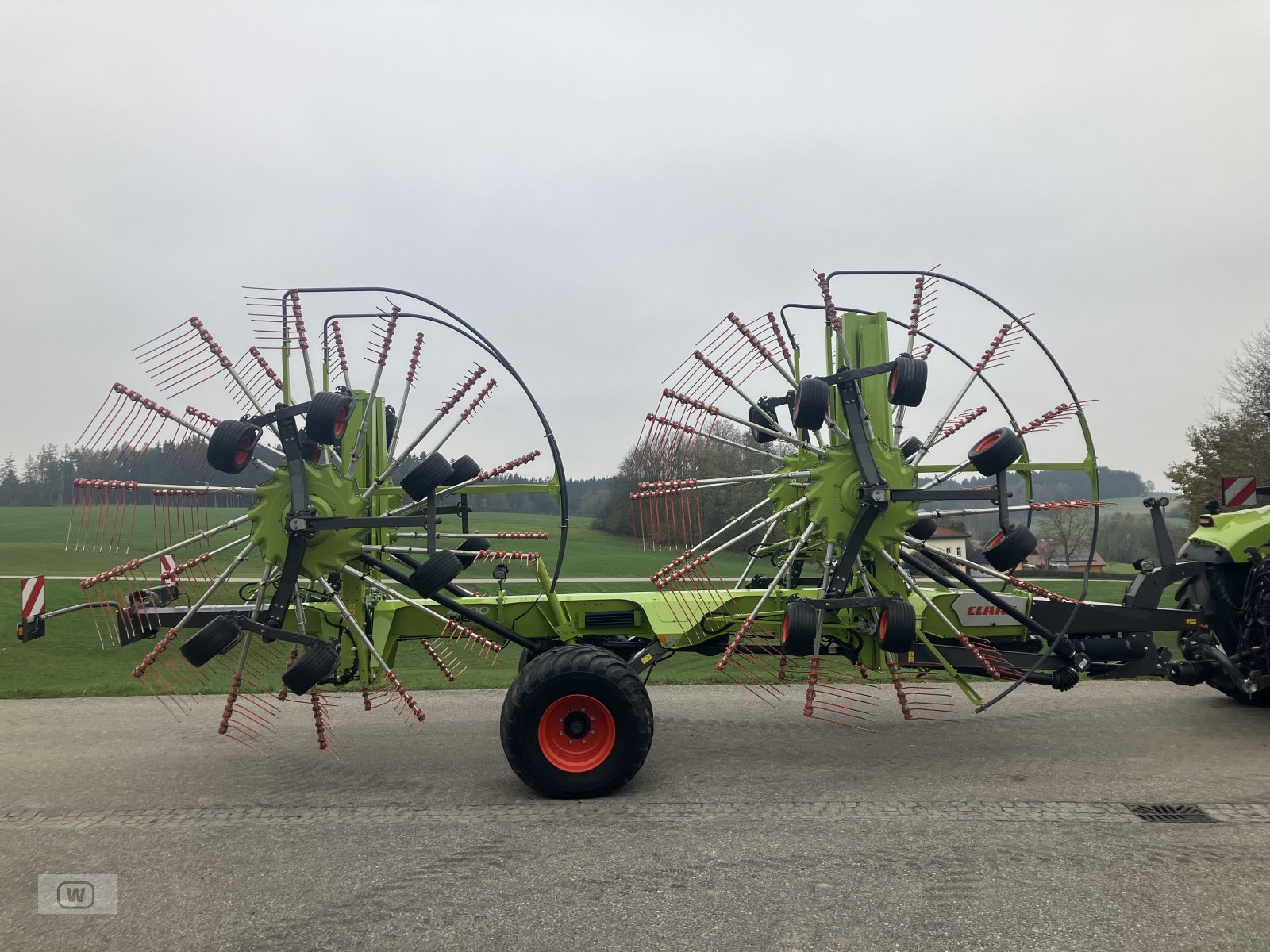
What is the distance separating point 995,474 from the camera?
230 inches

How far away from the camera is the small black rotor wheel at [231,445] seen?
201 inches

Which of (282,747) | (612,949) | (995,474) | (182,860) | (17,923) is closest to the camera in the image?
(612,949)

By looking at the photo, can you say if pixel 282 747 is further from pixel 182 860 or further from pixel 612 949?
pixel 612 949

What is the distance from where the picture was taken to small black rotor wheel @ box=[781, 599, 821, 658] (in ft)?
18.2

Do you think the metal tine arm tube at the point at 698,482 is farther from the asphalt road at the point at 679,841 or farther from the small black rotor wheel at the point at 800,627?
the asphalt road at the point at 679,841

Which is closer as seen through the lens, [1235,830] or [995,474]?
[1235,830]

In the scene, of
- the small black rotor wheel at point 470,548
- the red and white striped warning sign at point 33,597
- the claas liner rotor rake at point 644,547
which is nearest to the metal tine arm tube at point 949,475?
the claas liner rotor rake at point 644,547

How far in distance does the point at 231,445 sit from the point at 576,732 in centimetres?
268

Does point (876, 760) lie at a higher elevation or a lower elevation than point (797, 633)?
lower

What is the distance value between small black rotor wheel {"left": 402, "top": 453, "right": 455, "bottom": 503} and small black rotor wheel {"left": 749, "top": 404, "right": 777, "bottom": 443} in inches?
84.0

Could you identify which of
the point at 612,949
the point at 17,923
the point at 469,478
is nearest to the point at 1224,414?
the point at 469,478

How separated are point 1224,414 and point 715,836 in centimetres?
2557

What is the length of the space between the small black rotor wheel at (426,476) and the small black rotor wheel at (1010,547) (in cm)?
363

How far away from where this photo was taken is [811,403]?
5461 millimetres
